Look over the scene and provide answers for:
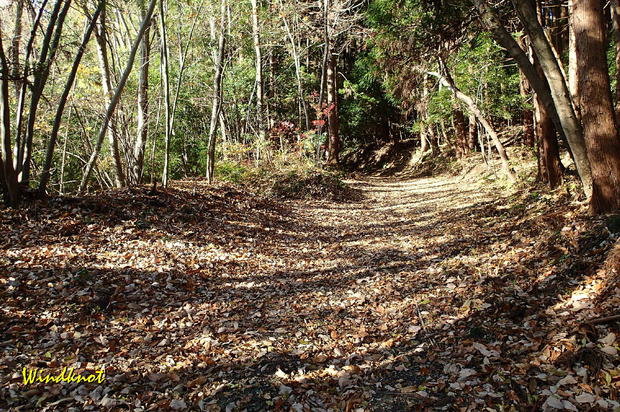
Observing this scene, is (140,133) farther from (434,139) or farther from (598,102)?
(434,139)

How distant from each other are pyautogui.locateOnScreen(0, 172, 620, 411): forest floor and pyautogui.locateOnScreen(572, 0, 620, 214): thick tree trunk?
550 mm

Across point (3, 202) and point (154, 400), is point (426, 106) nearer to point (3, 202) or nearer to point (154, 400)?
point (3, 202)

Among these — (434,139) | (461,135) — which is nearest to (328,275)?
(461,135)

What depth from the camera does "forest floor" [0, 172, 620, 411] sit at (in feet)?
10.6

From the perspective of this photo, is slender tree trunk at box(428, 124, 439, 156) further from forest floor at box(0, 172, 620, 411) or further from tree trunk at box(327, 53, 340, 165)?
forest floor at box(0, 172, 620, 411)

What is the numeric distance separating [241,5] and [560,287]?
16.2m

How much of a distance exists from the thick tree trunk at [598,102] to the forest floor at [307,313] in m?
0.55

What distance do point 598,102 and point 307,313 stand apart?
485 cm

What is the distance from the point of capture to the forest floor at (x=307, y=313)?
10.6 feet

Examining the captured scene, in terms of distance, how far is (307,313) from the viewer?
16.8 ft

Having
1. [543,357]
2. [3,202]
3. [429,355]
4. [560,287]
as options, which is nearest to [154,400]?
[429,355]

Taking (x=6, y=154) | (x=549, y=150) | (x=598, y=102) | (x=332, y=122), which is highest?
(x=332, y=122)

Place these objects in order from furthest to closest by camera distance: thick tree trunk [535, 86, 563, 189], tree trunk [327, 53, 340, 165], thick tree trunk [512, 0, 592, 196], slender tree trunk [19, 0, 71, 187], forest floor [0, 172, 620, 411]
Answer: tree trunk [327, 53, 340, 165], thick tree trunk [535, 86, 563, 189], slender tree trunk [19, 0, 71, 187], thick tree trunk [512, 0, 592, 196], forest floor [0, 172, 620, 411]

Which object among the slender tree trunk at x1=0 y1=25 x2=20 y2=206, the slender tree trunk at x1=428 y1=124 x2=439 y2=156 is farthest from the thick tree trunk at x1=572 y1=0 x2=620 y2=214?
the slender tree trunk at x1=428 y1=124 x2=439 y2=156
